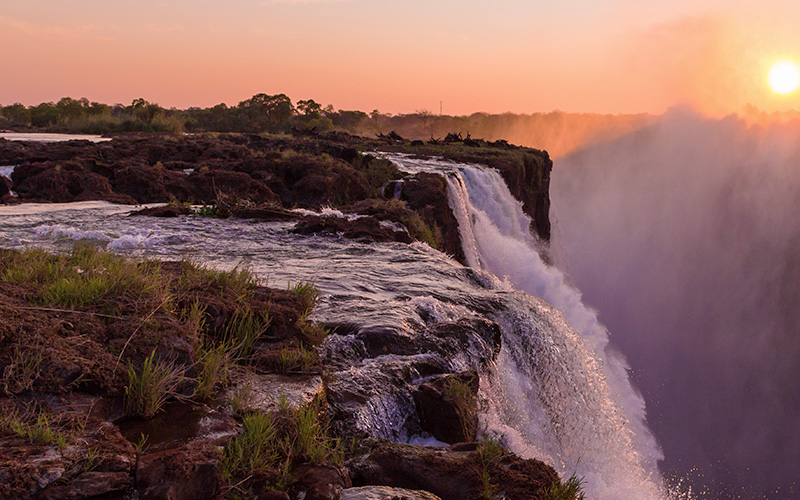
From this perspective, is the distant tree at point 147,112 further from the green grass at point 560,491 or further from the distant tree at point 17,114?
the green grass at point 560,491

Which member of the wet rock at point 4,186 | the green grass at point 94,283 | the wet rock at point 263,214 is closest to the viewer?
the green grass at point 94,283

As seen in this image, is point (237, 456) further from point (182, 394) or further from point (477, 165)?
point (477, 165)

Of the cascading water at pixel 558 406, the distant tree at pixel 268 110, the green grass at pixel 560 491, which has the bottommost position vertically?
the cascading water at pixel 558 406

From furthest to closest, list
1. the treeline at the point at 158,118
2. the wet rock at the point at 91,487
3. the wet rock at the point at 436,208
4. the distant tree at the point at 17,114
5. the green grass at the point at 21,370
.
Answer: the distant tree at the point at 17,114 → the treeline at the point at 158,118 → the wet rock at the point at 436,208 → the green grass at the point at 21,370 → the wet rock at the point at 91,487

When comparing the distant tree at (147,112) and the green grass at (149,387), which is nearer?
the green grass at (149,387)

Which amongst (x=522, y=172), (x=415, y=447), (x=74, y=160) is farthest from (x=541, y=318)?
(x=522, y=172)

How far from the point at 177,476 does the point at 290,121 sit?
44.7 metres

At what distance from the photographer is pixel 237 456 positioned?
8.89 feet

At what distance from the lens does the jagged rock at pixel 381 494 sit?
2.69 m

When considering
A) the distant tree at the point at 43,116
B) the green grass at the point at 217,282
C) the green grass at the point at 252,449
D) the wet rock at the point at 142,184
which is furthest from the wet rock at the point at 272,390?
the distant tree at the point at 43,116

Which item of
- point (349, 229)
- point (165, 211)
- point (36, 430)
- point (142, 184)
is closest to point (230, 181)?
point (142, 184)

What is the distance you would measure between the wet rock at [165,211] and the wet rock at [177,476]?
320 inches

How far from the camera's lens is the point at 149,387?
3.08 meters

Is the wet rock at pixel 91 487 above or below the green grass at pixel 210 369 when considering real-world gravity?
below
